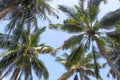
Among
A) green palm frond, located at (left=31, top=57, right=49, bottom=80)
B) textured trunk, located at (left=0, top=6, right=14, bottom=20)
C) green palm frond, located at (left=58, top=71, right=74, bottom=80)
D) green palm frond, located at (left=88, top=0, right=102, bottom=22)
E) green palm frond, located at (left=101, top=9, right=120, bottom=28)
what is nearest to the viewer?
textured trunk, located at (left=0, top=6, right=14, bottom=20)

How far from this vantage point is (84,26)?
96.7ft

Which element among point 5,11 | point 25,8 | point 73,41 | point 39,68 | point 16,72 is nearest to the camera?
point 5,11

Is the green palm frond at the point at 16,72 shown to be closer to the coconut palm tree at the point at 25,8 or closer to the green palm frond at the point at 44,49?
the green palm frond at the point at 44,49

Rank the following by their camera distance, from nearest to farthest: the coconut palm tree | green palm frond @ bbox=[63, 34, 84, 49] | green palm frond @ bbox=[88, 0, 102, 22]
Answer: the coconut palm tree
green palm frond @ bbox=[88, 0, 102, 22]
green palm frond @ bbox=[63, 34, 84, 49]

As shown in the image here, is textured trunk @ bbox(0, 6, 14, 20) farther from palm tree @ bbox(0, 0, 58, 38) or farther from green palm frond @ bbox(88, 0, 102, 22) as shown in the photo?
green palm frond @ bbox(88, 0, 102, 22)

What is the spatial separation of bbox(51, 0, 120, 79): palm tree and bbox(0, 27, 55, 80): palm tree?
4.61 m

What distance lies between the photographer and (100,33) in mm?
29094

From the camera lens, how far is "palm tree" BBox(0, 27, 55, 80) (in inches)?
1337

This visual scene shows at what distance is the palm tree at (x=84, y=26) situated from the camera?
28.9 metres

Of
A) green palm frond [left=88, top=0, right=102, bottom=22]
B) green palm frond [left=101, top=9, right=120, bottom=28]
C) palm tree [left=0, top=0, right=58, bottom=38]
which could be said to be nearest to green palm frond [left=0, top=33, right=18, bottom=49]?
palm tree [left=0, top=0, right=58, bottom=38]

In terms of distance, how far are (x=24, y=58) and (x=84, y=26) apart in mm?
7431

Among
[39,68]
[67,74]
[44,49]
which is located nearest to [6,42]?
[44,49]

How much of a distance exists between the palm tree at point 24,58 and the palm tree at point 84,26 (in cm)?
461

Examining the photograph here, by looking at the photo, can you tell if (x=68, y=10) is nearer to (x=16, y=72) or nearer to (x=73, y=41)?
(x=73, y=41)
